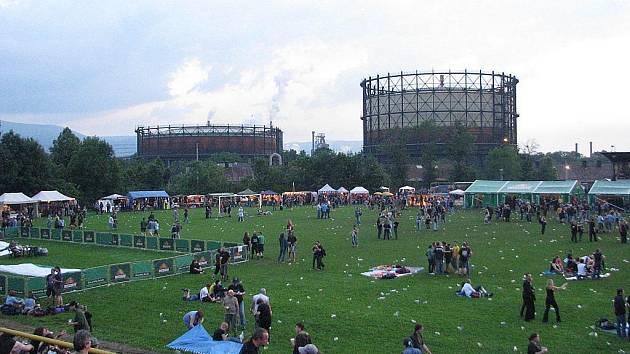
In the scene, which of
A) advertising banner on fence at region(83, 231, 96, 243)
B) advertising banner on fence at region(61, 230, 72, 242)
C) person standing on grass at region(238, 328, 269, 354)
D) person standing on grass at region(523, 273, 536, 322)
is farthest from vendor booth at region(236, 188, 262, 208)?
person standing on grass at region(238, 328, 269, 354)

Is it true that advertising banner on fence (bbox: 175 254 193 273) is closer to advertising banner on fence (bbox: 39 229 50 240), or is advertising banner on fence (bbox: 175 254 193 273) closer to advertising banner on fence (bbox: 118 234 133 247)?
advertising banner on fence (bbox: 118 234 133 247)

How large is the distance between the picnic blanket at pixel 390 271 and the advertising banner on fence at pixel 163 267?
7.50 m

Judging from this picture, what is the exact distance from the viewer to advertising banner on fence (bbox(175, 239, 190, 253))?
98.6 ft

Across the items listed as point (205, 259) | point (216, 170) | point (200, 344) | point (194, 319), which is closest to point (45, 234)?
point (205, 259)

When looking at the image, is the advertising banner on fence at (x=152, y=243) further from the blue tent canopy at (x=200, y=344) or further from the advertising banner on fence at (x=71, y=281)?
the blue tent canopy at (x=200, y=344)

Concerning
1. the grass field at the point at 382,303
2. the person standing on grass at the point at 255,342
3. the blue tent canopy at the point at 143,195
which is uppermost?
the person standing on grass at the point at 255,342

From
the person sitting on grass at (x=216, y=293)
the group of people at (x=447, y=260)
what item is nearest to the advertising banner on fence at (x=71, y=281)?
the person sitting on grass at (x=216, y=293)

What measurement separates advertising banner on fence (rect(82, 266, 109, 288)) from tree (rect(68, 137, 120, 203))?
54.1 m

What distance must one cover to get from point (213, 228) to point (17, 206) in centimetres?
3071

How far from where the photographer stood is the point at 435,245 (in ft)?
77.7

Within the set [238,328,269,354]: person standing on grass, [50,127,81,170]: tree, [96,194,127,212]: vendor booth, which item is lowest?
[96,194,127,212]: vendor booth

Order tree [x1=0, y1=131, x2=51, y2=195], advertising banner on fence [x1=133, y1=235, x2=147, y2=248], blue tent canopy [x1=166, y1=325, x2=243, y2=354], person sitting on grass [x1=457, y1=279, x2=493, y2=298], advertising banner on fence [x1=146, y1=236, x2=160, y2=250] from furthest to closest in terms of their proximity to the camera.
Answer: tree [x1=0, y1=131, x2=51, y2=195]
advertising banner on fence [x1=133, y1=235, x2=147, y2=248]
advertising banner on fence [x1=146, y1=236, x2=160, y2=250]
person sitting on grass [x1=457, y1=279, x2=493, y2=298]
blue tent canopy [x1=166, y1=325, x2=243, y2=354]

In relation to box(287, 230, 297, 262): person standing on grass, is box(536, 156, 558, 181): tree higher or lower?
higher

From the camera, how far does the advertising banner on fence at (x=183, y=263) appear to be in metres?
24.4
